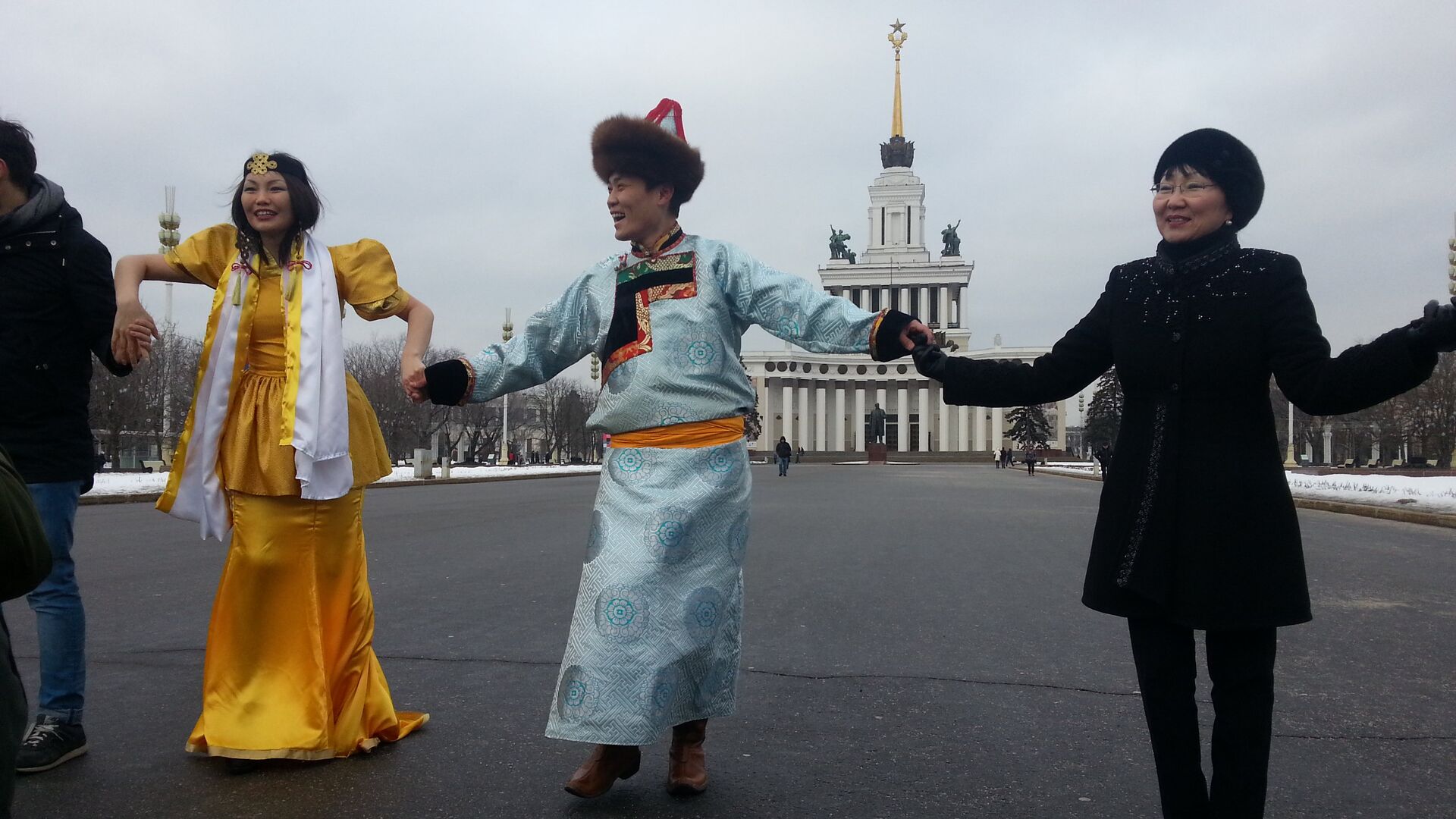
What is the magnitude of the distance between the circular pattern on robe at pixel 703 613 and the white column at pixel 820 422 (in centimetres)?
10677

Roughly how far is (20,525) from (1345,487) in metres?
24.1

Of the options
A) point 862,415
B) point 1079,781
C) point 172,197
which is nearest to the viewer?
point 1079,781

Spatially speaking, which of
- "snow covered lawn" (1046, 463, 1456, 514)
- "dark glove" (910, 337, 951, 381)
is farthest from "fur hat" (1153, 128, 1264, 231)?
"snow covered lawn" (1046, 463, 1456, 514)

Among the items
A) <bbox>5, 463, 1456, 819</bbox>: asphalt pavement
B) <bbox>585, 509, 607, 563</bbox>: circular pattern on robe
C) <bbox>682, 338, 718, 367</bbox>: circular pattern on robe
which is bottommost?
<bbox>5, 463, 1456, 819</bbox>: asphalt pavement

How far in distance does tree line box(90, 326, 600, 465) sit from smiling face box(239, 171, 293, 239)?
0.79m

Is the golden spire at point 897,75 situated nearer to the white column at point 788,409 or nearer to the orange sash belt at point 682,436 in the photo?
the white column at point 788,409

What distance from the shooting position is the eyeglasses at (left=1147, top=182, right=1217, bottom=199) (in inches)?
103

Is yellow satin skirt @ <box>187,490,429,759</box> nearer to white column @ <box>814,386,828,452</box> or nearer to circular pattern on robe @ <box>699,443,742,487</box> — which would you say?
circular pattern on robe @ <box>699,443,742,487</box>

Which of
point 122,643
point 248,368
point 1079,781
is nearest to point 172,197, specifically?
point 122,643

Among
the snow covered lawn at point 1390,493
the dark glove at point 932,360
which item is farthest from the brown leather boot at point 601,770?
the snow covered lawn at point 1390,493

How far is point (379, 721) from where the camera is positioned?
12.0 feet

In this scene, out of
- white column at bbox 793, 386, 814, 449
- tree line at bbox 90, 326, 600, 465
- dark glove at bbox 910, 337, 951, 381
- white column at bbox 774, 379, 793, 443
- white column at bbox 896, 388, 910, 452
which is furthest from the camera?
white column at bbox 793, 386, 814, 449

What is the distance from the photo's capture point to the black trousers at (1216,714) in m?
2.45

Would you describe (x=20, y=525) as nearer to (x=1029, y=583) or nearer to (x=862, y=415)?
(x=1029, y=583)
